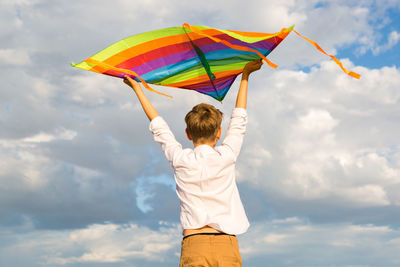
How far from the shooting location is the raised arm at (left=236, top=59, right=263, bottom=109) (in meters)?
5.57

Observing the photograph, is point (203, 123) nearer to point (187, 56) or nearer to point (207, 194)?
point (207, 194)

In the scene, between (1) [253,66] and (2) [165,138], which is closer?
(2) [165,138]

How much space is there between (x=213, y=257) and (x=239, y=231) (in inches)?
15.4

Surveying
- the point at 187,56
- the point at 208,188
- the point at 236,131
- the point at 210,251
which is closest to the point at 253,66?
the point at 187,56

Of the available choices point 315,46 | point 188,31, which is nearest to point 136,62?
point 188,31

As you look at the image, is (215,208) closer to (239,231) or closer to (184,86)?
(239,231)

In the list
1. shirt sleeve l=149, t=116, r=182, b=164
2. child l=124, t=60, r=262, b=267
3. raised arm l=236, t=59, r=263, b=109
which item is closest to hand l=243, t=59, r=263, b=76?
raised arm l=236, t=59, r=263, b=109

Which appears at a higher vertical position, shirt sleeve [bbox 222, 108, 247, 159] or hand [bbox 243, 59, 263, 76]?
hand [bbox 243, 59, 263, 76]

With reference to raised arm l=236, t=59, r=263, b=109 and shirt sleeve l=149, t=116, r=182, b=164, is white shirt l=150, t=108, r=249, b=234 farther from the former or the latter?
raised arm l=236, t=59, r=263, b=109

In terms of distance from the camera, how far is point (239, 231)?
4.80 metres

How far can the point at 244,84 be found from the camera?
19.4 feet

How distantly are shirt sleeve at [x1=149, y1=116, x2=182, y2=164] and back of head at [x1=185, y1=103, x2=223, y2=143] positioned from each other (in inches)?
8.8

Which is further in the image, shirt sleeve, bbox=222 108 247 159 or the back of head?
shirt sleeve, bbox=222 108 247 159

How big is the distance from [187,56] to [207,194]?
2.99 metres
